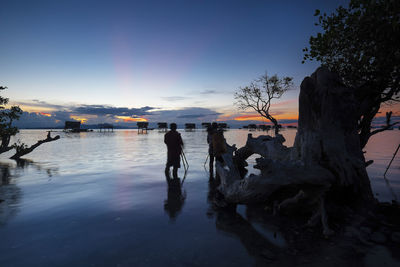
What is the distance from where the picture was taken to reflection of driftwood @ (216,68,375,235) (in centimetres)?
497

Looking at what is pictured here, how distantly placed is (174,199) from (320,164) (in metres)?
4.44

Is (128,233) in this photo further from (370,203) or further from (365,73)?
(365,73)

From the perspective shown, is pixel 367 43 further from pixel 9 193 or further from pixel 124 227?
pixel 9 193

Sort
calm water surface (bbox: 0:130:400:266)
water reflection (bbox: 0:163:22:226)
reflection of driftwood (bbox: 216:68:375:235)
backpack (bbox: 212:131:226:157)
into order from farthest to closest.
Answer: backpack (bbox: 212:131:226:157), water reflection (bbox: 0:163:22:226), reflection of driftwood (bbox: 216:68:375:235), calm water surface (bbox: 0:130:400:266)

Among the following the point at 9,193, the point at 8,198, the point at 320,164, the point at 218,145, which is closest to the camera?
the point at 320,164

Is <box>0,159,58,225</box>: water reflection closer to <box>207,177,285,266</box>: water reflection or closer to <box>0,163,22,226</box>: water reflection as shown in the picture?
<box>0,163,22,226</box>: water reflection

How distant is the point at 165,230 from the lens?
4.75m

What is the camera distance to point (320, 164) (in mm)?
5301

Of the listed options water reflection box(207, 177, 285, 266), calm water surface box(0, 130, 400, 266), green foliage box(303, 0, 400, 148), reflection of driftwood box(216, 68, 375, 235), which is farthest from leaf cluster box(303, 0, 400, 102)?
water reflection box(207, 177, 285, 266)

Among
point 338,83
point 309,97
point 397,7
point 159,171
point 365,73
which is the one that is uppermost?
point 397,7

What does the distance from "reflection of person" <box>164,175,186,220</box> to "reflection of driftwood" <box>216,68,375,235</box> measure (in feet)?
5.27

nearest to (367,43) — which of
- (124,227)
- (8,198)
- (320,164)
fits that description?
(320,164)

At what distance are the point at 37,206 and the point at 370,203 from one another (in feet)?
29.8

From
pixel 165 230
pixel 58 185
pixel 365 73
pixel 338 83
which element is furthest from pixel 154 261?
pixel 365 73
